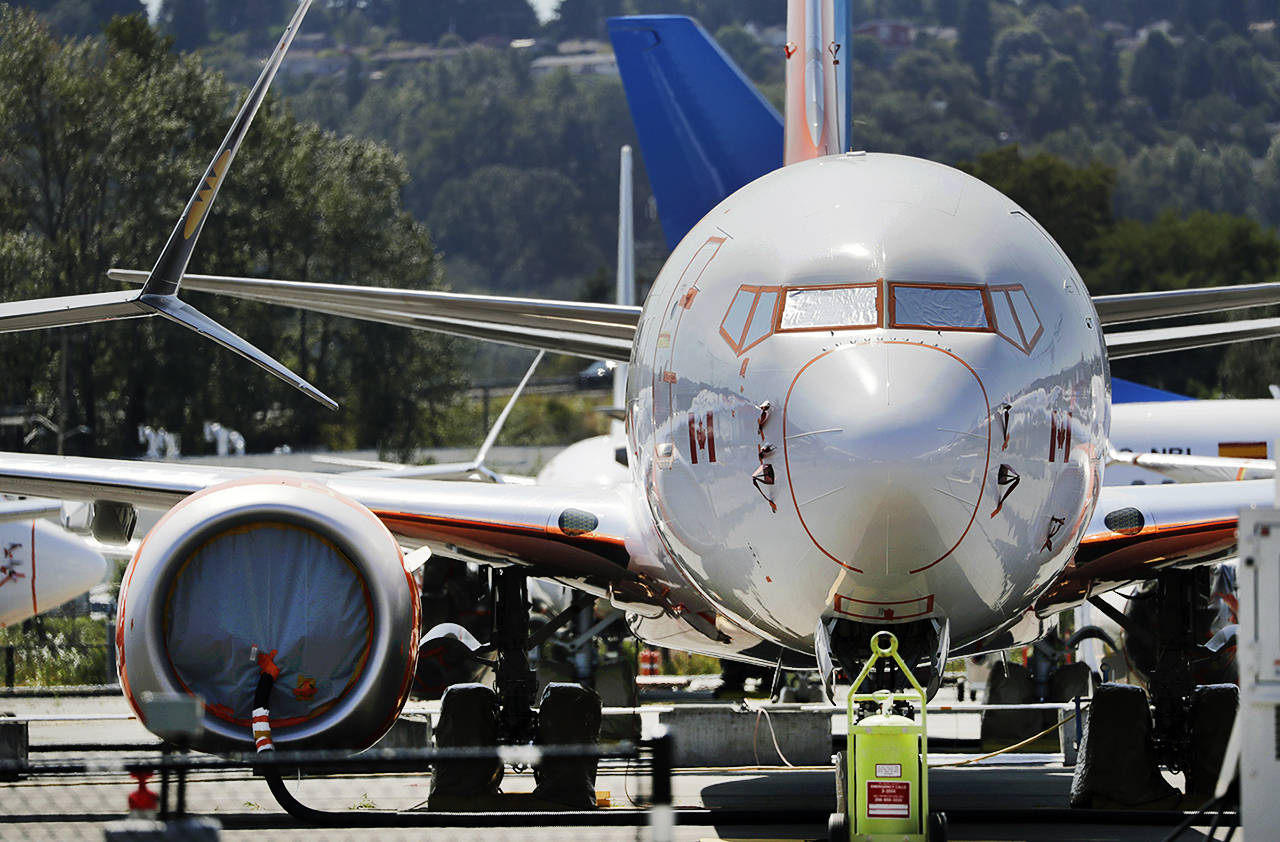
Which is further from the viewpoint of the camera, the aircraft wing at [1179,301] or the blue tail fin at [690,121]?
the blue tail fin at [690,121]

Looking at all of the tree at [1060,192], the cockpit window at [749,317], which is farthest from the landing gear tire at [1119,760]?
the tree at [1060,192]

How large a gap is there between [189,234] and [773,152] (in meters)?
10.9

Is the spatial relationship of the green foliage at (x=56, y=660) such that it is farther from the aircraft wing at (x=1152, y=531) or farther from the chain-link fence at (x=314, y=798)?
the aircraft wing at (x=1152, y=531)

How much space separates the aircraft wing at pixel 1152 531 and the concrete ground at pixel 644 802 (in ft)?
5.23

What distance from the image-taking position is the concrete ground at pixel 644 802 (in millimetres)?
10617

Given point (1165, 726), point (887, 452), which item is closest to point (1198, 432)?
point (1165, 726)

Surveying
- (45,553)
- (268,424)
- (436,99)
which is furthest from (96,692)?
(436,99)

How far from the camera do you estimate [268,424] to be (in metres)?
72.6

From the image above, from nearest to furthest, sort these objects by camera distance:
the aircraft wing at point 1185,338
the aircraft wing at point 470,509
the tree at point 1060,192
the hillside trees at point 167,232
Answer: the aircraft wing at point 470,509
the aircraft wing at point 1185,338
the hillside trees at point 167,232
the tree at point 1060,192

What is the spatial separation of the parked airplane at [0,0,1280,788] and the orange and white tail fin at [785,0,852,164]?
2.23 metres

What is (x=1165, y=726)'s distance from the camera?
13266 millimetres

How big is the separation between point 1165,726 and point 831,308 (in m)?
5.29

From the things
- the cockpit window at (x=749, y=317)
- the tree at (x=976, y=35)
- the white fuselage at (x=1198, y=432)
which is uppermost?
the tree at (x=976, y=35)

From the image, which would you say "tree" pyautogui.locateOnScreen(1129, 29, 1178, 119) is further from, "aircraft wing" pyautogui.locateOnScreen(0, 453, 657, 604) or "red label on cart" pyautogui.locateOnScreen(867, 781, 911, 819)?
"red label on cart" pyautogui.locateOnScreen(867, 781, 911, 819)
